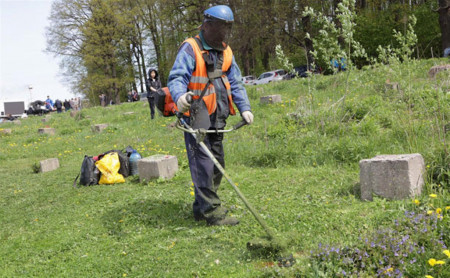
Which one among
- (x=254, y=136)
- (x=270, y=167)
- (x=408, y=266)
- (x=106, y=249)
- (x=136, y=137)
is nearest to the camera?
(x=408, y=266)

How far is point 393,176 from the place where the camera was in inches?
168

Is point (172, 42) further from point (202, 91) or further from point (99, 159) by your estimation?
point (202, 91)

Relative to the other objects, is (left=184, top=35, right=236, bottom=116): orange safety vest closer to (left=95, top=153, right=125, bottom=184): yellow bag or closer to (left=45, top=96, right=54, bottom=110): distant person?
(left=95, top=153, right=125, bottom=184): yellow bag

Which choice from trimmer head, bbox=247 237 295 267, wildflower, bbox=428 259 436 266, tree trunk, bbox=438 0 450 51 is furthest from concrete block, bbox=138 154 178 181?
tree trunk, bbox=438 0 450 51

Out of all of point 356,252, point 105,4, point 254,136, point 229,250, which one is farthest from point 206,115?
point 105,4

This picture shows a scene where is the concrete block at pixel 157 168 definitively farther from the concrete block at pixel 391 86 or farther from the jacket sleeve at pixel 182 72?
the concrete block at pixel 391 86

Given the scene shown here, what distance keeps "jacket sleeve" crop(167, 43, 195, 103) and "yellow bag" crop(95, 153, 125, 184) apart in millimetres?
3486

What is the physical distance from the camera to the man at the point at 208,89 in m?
4.22

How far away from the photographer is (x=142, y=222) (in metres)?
4.82

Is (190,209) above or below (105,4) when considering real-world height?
below

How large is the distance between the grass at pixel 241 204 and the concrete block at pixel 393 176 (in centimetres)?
12

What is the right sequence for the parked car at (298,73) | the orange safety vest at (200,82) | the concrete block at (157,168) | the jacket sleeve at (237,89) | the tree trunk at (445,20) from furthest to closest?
1. the tree trunk at (445,20)
2. the parked car at (298,73)
3. the concrete block at (157,168)
4. the jacket sleeve at (237,89)
5. the orange safety vest at (200,82)

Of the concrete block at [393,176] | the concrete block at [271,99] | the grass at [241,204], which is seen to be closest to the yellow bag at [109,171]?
the grass at [241,204]

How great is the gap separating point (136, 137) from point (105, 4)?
31.0 meters
